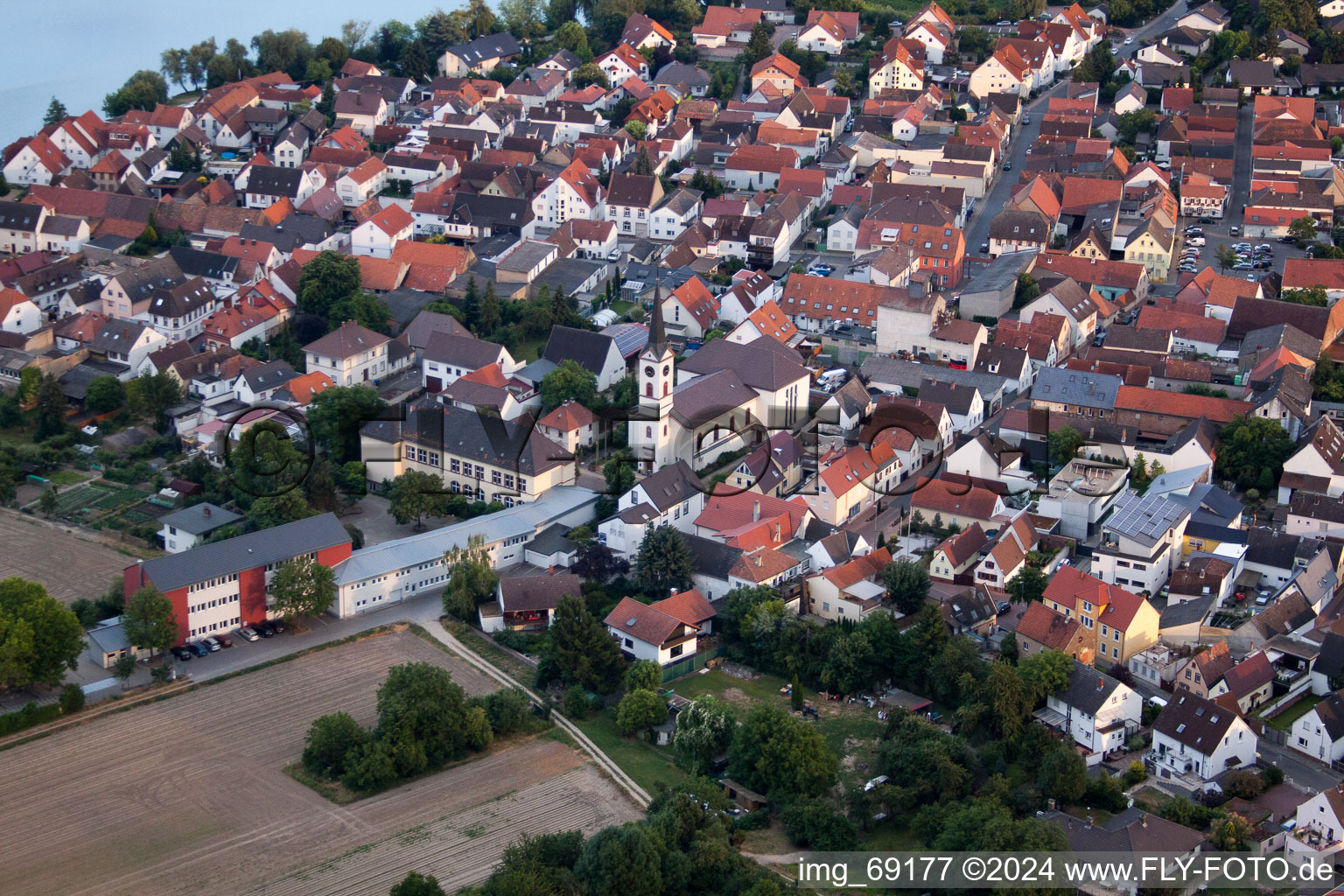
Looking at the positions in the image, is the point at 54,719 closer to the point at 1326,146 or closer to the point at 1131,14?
the point at 1326,146

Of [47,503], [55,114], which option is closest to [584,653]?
[47,503]

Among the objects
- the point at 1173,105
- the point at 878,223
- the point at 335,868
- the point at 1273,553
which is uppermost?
the point at 1173,105

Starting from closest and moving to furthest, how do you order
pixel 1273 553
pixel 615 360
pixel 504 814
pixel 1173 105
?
pixel 504 814
pixel 1273 553
pixel 615 360
pixel 1173 105

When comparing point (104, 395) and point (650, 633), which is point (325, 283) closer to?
point (104, 395)

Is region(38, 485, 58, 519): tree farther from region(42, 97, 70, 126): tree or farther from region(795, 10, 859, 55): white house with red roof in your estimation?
region(795, 10, 859, 55): white house with red roof

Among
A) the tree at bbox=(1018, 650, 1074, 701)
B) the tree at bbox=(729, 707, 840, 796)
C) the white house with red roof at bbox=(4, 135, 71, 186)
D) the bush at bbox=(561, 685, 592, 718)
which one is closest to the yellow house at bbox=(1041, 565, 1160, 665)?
the tree at bbox=(1018, 650, 1074, 701)

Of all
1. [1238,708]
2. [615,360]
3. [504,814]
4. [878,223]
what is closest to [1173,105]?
[878,223]

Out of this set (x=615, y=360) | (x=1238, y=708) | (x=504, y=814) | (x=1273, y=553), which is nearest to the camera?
(x=504, y=814)
